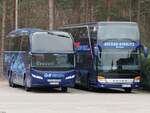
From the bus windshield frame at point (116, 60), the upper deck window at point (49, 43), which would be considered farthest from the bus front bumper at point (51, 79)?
the bus windshield frame at point (116, 60)

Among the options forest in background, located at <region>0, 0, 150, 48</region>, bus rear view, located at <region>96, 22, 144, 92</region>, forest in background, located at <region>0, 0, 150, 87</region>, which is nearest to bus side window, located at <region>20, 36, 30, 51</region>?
bus rear view, located at <region>96, 22, 144, 92</region>

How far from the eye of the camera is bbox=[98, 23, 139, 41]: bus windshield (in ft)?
98.1

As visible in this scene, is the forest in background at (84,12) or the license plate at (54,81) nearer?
the license plate at (54,81)

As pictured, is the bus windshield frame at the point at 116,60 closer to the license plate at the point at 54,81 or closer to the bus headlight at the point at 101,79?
the bus headlight at the point at 101,79

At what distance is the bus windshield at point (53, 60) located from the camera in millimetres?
29000

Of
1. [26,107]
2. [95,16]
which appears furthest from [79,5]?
[26,107]

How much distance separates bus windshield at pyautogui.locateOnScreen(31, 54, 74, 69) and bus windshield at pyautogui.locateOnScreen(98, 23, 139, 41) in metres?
1.95

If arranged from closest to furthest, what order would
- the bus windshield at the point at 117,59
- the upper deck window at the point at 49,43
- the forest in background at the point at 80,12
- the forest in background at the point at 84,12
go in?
the upper deck window at the point at 49,43 → the bus windshield at the point at 117,59 → the forest in background at the point at 80,12 → the forest in background at the point at 84,12

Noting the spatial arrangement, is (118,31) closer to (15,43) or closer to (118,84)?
(118,84)

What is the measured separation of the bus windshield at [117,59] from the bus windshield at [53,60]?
1.67 meters

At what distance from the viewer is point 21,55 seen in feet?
103

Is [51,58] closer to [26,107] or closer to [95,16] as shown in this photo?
[26,107]

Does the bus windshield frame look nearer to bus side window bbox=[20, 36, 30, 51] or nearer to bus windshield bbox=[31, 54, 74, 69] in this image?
bus windshield bbox=[31, 54, 74, 69]

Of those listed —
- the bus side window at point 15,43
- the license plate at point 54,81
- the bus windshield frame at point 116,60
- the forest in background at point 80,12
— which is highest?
the forest in background at point 80,12
